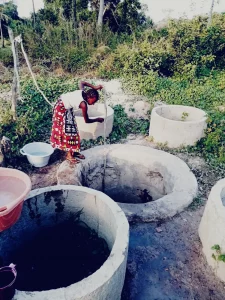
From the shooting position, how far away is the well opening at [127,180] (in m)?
4.65

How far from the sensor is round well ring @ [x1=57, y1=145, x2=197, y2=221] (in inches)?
150

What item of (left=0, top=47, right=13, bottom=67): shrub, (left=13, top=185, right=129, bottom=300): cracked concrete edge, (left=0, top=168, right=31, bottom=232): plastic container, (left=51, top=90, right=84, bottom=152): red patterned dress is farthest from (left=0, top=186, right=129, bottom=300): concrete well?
(left=0, top=47, right=13, bottom=67): shrub

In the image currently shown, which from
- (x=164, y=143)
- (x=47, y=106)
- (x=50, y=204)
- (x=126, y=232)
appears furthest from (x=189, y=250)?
(x=47, y=106)

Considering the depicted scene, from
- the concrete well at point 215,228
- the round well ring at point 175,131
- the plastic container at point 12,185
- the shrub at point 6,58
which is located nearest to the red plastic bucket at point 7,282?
the plastic container at point 12,185

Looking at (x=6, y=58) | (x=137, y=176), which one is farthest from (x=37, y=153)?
(x=6, y=58)

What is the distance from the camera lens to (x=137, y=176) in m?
5.01

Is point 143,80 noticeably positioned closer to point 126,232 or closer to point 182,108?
point 182,108

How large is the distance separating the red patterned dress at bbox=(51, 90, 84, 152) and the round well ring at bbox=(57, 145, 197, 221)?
0.34 metres

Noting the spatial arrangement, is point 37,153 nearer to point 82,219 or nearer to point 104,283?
point 82,219

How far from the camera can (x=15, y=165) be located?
187 inches

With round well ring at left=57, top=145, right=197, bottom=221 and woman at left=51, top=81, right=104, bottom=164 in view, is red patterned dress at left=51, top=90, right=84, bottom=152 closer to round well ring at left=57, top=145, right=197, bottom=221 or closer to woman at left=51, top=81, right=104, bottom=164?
woman at left=51, top=81, right=104, bottom=164

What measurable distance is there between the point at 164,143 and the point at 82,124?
1.60 meters

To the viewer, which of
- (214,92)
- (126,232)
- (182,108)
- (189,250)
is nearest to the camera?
(126,232)

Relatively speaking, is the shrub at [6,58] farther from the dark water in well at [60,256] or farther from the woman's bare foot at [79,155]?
the dark water in well at [60,256]
